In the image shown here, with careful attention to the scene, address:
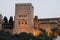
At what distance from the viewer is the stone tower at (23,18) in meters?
37.9

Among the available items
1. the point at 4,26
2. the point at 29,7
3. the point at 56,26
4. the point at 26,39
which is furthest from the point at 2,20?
the point at 26,39

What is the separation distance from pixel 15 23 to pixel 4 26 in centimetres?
169

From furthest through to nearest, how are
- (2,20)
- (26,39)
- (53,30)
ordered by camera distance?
(2,20)
(53,30)
(26,39)

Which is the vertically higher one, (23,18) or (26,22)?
(23,18)

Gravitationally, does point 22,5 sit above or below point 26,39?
above

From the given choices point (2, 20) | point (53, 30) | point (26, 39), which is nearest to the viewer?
point (26, 39)

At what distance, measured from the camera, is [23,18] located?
126ft

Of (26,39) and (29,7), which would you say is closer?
(26,39)

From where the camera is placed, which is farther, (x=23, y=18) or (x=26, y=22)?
(x=23, y=18)

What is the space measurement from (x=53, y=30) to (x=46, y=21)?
3892 mm

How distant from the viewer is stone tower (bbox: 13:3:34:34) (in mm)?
37875

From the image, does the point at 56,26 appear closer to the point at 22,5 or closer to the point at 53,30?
the point at 53,30

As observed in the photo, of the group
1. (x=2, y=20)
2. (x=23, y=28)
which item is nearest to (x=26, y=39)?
(x=23, y=28)

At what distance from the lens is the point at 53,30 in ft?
123
